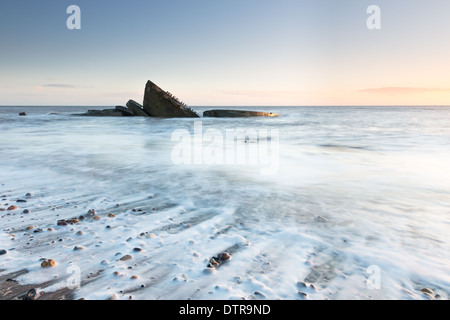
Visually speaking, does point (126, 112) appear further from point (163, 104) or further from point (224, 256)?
point (224, 256)

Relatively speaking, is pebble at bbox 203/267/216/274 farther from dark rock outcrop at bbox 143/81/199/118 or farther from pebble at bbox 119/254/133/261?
dark rock outcrop at bbox 143/81/199/118

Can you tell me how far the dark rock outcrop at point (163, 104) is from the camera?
29891 mm

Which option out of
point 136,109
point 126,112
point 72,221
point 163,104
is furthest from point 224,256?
point 126,112

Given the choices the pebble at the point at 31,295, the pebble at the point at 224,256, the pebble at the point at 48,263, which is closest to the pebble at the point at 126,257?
the pebble at the point at 48,263

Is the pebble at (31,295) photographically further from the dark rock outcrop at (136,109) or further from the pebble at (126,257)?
the dark rock outcrop at (136,109)

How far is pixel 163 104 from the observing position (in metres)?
30.2

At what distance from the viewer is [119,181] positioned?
17.3ft

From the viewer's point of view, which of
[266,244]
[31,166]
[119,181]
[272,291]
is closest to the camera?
[272,291]

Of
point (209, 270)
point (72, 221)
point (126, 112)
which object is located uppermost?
point (126, 112)

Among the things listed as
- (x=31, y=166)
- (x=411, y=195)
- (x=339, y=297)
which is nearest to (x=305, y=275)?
(x=339, y=297)
